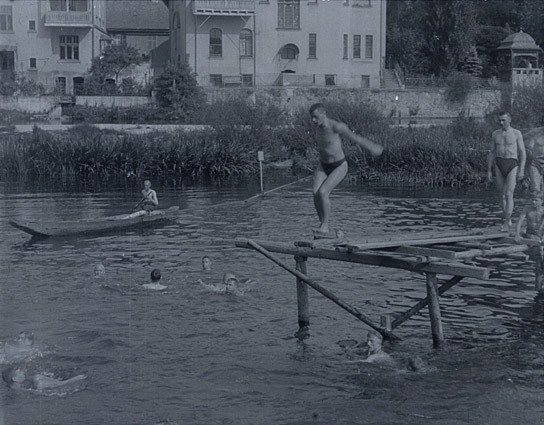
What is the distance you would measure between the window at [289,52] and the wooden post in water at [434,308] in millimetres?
61316

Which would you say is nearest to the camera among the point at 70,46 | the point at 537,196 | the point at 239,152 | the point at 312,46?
the point at 537,196

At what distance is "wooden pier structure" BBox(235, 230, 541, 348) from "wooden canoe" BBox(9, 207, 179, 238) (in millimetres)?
13598

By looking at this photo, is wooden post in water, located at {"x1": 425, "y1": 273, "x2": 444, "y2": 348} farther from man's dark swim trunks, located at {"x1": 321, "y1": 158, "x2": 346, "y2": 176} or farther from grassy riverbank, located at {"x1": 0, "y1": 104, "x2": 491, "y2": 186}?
grassy riverbank, located at {"x1": 0, "y1": 104, "x2": 491, "y2": 186}

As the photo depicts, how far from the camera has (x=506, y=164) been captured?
71.6 ft

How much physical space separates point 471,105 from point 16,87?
35848mm

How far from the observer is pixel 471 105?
7388 cm

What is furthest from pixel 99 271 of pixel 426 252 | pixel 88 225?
pixel 426 252

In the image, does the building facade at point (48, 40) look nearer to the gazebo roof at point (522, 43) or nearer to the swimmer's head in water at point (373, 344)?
the gazebo roof at point (522, 43)

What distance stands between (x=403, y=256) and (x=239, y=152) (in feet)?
129

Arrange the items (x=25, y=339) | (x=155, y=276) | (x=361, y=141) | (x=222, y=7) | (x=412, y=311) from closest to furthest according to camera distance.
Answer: (x=361, y=141) < (x=25, y=339) < (x=412, y=311) < (x=155, y=276) < (x=222, y=7)

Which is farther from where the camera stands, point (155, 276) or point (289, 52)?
point (289, 52)

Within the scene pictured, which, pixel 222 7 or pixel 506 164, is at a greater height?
pixel 222 7

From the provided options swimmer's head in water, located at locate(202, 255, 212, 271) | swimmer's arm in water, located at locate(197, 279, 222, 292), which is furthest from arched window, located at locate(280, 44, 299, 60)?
swimmer's arm in water, located at locate(197, 279, 222, 292)

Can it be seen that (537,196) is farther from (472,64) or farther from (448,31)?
(448,31)
